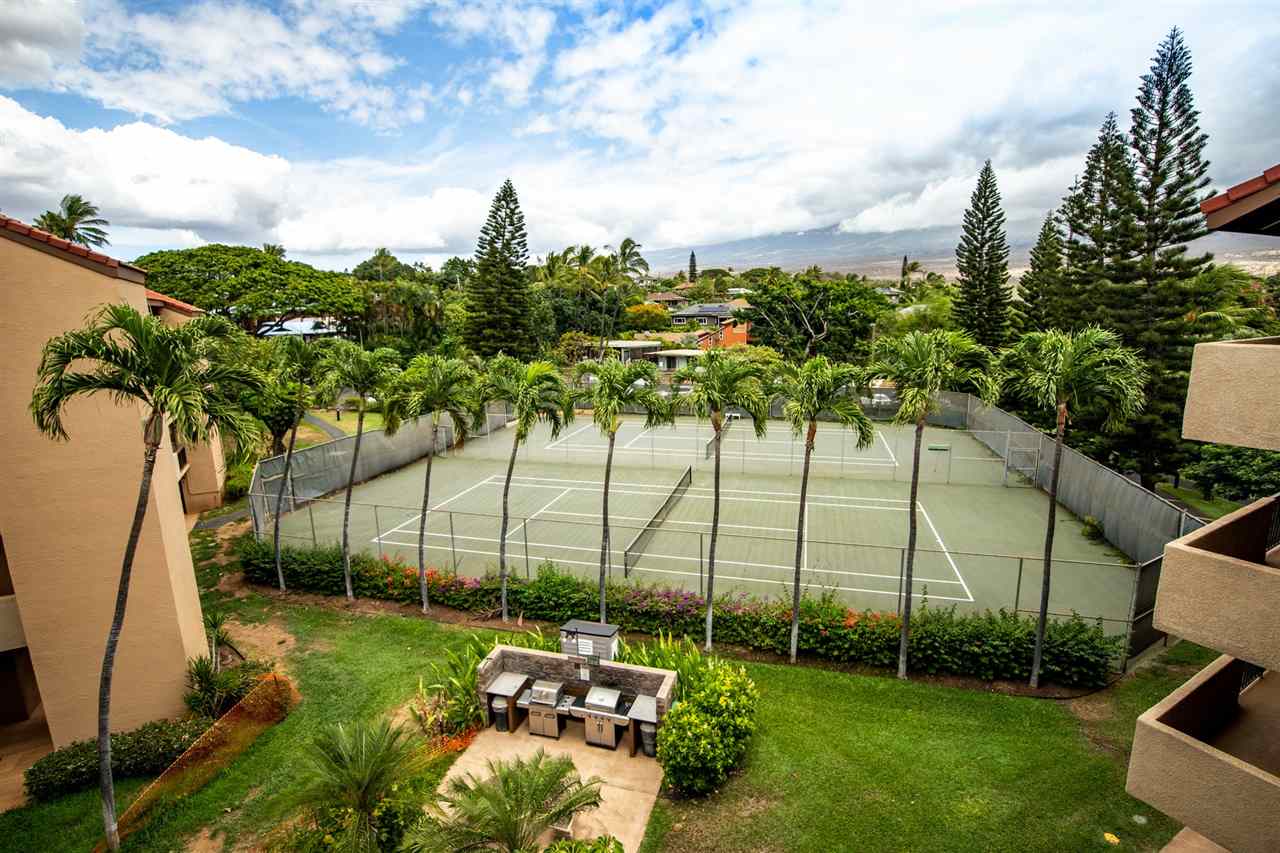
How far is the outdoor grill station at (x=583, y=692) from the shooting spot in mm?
10906

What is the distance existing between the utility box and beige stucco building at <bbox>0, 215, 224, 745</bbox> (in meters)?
6.78

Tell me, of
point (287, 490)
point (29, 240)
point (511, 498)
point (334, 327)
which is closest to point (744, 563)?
point (511, 498)

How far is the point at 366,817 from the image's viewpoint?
797 cm

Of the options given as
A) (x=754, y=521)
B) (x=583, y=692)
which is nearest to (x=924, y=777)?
(x=583, y=692)

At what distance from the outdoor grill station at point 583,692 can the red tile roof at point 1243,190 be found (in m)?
9.23

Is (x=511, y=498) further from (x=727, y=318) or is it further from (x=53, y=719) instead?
(x=727, y=318)

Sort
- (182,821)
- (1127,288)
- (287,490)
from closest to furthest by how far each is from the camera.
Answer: (182,821) → (287,490) → (1127,288)

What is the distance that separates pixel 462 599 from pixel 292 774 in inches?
228

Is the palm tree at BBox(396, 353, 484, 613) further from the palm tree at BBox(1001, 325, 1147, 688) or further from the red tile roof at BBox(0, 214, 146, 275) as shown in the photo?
the palm tree at BBox(1001, 325, 1147, 688)

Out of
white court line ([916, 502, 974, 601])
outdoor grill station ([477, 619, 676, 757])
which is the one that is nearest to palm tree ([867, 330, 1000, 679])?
white court line ([916, 502, 974, 601])

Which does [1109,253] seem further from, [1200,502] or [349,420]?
[349,420]

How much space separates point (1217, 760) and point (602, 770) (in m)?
7.79

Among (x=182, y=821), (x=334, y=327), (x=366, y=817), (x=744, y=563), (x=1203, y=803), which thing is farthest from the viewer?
(x=334, y=327)

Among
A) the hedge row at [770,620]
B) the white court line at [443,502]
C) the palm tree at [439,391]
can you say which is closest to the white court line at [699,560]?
the white court line at [443,502]
